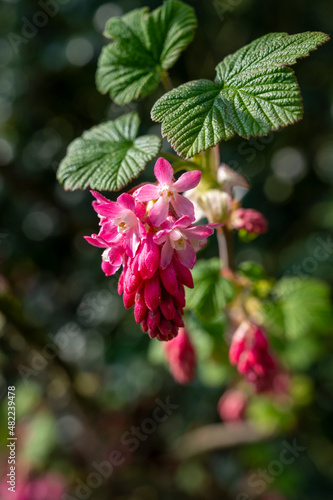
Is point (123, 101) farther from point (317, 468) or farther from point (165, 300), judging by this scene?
point (317, 468)

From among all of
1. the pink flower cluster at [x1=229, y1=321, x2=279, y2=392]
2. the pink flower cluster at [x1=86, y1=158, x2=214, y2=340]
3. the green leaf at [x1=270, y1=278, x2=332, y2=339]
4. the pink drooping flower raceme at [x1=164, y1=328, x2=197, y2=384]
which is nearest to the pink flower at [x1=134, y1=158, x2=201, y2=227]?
the pink flower cluster at [x1=86, y1=158, x2=214, y2=340]

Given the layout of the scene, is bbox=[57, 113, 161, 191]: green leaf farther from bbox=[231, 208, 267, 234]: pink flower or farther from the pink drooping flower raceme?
the pink drooping flower raceme

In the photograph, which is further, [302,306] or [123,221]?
[302,306]

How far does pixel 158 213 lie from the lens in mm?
725

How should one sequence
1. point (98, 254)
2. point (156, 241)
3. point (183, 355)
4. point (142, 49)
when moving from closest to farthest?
point (156, 241), point (142, 49), point (183, 355), point (98, 254)

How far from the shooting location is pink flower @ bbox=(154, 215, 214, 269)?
701mm

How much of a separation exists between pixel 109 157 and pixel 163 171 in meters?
0.20

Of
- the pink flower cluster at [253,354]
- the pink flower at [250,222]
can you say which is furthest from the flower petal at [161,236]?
the pink flower cluster at [253,354]

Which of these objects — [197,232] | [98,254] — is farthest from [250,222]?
[98,254]

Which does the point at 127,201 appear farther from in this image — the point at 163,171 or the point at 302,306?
the point at 302,306

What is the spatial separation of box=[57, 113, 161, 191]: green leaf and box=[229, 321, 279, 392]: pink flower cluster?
608mm

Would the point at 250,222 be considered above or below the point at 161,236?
below

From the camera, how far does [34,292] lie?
2.62m

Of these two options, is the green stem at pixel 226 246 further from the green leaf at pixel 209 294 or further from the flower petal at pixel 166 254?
the flower petal at pixel 166 254
